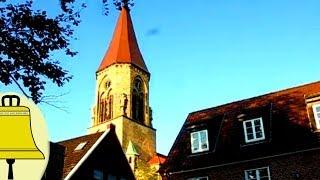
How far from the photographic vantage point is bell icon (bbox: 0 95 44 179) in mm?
1282

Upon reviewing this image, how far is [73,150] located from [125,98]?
4220 centimetres

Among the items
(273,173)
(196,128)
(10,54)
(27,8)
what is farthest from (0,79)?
(196,128)

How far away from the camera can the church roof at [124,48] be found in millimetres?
74500

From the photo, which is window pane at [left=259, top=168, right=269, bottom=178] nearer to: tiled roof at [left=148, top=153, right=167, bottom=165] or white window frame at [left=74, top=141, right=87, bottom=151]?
white window frame at [left=74, top=141, right=87, bottom=151]

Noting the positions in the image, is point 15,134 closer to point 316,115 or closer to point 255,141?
point 255,141

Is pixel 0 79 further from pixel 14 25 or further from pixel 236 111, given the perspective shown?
pixel 236 111

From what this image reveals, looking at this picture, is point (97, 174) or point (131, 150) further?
point (131, 150)

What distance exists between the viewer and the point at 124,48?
76625mm

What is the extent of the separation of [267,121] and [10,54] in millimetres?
19346

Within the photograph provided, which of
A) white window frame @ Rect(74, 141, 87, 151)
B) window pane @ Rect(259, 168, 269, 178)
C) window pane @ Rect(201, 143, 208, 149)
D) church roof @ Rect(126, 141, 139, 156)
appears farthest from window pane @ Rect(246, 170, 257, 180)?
church roof @ Rect(126, 141, 139, 156)

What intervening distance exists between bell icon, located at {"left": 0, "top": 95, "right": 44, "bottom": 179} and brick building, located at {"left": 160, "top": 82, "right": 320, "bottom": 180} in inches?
870

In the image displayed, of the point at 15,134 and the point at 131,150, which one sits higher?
the point at 131,150

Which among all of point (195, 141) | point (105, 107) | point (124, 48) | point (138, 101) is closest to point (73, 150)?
point (195, 141)

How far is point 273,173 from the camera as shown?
2266cm
